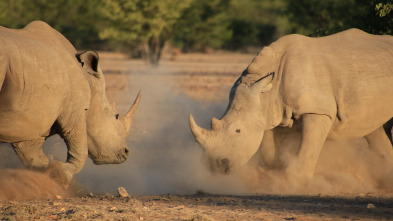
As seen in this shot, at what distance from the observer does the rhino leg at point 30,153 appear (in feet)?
25.7

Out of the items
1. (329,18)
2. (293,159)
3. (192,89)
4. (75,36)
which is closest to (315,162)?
(293,159)

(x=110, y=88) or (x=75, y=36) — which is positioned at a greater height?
(x=75, y=36)

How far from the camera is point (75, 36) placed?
165ft

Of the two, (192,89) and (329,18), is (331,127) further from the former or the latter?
(329,18)

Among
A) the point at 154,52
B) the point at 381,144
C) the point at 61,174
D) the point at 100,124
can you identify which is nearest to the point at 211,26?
the point at 154,52

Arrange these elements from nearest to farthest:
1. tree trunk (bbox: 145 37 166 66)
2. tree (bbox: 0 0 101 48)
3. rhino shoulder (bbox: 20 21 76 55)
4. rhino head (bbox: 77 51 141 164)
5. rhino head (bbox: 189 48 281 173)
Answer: rhino shoulder (bbox: 20 21 76 55) → rhino head (bbox: 77 51 141 164) → rhino head (bbox: 189 48 281 173) → tree trunk (bbox: 145 37 166 66) → tree (bbox: 0 0 101 48)

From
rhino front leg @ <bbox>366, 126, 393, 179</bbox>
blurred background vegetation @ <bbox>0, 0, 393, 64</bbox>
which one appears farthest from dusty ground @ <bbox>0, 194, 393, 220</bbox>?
blurred background vegetation @ <bbox>0, 0, 393, 64</bbox>

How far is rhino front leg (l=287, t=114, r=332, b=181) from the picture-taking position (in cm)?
845

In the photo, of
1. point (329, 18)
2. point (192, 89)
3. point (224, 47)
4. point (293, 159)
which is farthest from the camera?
point (224, 47)

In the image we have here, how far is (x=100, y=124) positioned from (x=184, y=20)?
2997 centimetres

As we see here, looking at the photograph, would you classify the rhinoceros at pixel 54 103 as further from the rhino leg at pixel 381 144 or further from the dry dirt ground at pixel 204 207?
the rhino leg at pixel 381 144

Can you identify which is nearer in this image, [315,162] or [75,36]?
[315,162]

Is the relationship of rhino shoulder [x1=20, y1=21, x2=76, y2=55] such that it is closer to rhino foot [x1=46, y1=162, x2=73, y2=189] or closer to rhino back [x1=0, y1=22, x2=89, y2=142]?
rhino back [x1=0, y1=22, x2=89, y2=142]

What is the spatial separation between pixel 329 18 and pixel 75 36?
27.6m
